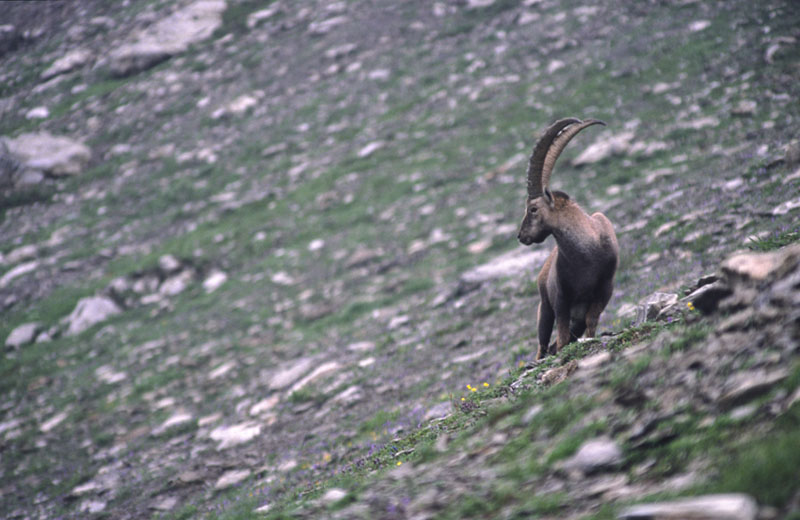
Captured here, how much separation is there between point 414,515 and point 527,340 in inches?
229

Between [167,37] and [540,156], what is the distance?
3375cm

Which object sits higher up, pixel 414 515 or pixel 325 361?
pixel 414 515

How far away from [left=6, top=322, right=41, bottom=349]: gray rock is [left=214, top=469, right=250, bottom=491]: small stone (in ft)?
42.0

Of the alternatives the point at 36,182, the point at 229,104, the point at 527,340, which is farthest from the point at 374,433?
the point at 36,182

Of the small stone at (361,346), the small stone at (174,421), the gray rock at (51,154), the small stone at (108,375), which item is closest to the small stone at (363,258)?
the small stone at (361,346)

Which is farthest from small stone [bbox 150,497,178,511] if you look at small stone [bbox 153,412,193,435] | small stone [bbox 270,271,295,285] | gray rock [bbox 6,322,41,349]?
gray rock [bbox 6,322,41,349]

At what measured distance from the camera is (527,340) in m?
9.63

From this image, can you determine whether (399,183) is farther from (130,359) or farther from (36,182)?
(36,182)

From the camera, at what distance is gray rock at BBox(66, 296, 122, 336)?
61.9 ft

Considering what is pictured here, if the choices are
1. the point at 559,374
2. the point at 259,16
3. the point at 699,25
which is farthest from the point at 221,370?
the point at 259,16

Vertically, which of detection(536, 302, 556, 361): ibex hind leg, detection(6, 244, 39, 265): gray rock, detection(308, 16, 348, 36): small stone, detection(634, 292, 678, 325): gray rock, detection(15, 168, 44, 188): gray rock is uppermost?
detection(308, 16, 348, 36): small stone

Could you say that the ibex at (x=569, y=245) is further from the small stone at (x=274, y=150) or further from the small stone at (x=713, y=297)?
the small stone at (x=274, y=150)

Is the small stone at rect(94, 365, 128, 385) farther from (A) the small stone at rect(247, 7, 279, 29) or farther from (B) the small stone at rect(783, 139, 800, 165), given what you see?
(A) the small stone at rect(247, 7, 279, 29)

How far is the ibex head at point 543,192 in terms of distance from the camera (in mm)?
7102
